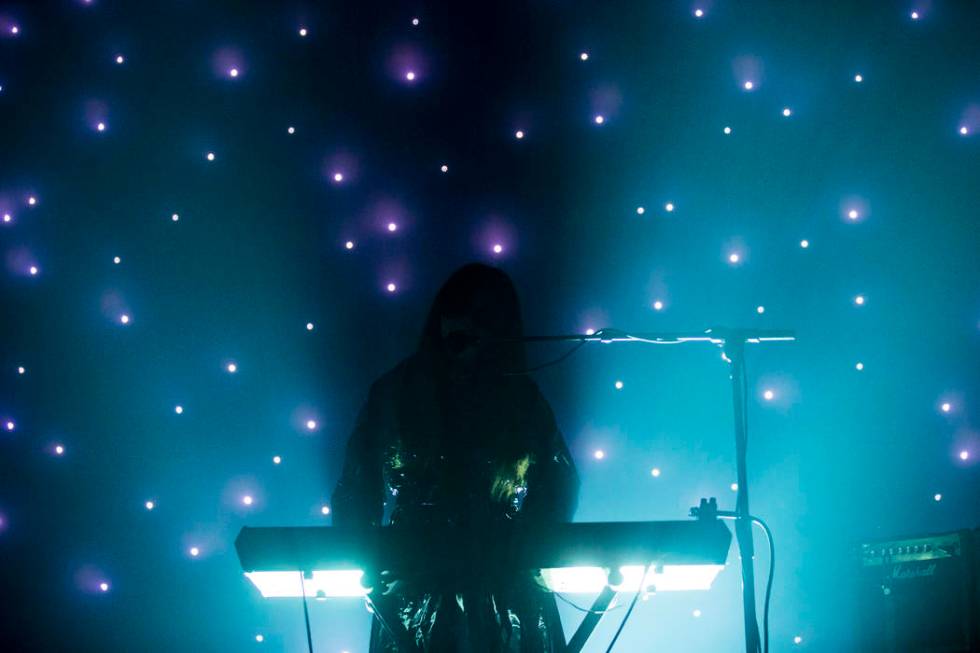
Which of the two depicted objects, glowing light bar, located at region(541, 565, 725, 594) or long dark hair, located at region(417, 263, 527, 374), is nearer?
glowing light bar, located at region(541, 565, 725, 594)

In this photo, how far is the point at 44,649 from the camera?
302 cm

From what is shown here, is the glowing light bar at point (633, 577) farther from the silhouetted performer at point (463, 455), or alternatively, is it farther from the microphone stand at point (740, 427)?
the silhouetted performer at point (463, 455)

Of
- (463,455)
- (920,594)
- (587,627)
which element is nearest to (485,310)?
(463,455)

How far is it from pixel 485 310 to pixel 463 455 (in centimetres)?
49

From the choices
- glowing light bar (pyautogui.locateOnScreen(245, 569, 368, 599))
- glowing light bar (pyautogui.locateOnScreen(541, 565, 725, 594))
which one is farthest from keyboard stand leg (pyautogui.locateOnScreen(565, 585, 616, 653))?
glowing light bar (pyautogui.locateOnScreen(245, 569, 368, 599))

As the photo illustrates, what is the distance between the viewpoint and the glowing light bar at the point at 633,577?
1.66 metres

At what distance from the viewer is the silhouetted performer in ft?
6.63

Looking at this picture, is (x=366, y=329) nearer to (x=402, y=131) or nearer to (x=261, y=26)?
(x=402, y=131)

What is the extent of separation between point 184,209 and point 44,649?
1.76 m

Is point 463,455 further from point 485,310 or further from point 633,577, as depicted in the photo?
point 633,577

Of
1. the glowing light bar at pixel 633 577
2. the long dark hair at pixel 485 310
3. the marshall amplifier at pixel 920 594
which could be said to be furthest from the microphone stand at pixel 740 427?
the marshall amplifier at pixel 920 594

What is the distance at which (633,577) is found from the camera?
1.71 meters

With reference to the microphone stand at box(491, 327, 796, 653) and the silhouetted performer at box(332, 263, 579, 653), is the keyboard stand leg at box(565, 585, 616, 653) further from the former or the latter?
the microphone stand at box(491, 327, 796, 653)

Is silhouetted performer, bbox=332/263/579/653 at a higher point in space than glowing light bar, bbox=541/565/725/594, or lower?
higher
